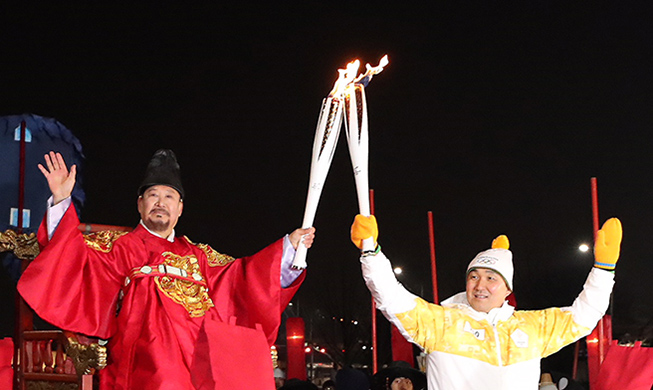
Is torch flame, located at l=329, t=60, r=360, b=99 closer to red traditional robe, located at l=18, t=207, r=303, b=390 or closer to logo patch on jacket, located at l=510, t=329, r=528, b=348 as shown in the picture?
red traditional robe, located at l=18, t=207, r=303, b=390

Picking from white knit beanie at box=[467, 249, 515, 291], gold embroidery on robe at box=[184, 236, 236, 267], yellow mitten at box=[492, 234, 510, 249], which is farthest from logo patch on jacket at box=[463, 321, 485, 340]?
gold embroidery on robe at box=[184, 236, 236, 267]

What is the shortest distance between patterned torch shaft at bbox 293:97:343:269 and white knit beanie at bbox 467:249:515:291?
0.93 meters

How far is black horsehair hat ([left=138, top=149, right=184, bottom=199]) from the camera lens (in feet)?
13.8

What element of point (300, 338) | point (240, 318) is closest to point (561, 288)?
point (300, 338)

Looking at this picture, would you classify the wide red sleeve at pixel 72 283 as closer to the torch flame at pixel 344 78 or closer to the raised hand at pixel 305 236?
the raised hand at pixel 305 236

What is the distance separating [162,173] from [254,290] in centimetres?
87

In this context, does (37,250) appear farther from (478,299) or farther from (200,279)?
(478,299)

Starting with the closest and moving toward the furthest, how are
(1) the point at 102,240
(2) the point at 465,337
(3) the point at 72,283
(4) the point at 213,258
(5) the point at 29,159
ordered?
1. (2) the point at 465,337
2. (3) the point at 72,283
3. (1) the point at 102,240
4. (4) the point at 213,258
5. (5) the point at 29,159

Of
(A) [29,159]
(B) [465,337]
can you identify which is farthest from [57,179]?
(B) [465,337]

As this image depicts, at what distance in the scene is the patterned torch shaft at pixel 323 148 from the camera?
4.03 metres

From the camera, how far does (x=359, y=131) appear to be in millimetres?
3947

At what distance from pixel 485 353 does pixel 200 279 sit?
5.35ft

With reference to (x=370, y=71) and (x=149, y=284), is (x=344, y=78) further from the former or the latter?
(x=149, y=284)

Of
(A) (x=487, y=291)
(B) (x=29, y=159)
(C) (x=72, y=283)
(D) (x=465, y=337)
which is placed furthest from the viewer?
(B) (x=29, y=159)
